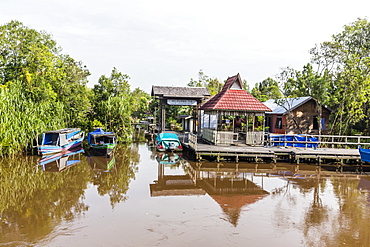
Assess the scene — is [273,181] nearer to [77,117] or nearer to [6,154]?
[6,154]

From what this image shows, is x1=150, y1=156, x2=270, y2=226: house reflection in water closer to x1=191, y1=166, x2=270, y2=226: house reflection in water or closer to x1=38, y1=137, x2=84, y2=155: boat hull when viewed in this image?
x1=191, y1=166, x2=270, y2=226: house reflection in water

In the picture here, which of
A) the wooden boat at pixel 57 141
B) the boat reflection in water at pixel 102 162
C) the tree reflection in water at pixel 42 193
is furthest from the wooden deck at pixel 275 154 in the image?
the wooden boat at pixel 57 141

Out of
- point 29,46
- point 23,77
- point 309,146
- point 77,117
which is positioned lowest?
point 309,146

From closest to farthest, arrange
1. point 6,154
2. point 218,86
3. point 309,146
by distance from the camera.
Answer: point 6,154
point 309,146
point 218,86

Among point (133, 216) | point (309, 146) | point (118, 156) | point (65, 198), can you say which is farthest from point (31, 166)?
point (309, 146)

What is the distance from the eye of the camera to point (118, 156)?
2433 centimetres

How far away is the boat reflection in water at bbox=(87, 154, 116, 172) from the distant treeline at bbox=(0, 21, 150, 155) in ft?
16.5

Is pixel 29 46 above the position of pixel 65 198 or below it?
above

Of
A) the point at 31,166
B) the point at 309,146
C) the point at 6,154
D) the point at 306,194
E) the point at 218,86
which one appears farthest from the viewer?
the point at 218,86

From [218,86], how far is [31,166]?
1617 inches

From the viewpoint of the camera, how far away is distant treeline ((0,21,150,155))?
22594 mm

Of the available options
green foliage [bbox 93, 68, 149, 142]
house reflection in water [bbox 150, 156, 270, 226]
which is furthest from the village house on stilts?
green foliage [bbox 93, 68, 149, 142]

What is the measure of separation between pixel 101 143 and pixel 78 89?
34.9 ft

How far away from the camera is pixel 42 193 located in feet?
44.7
